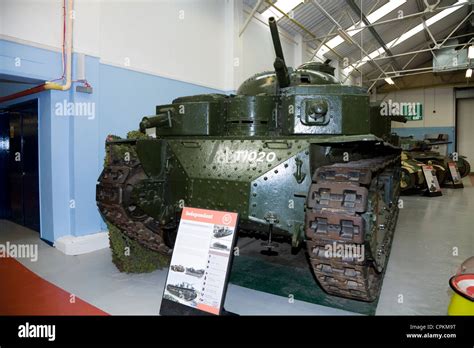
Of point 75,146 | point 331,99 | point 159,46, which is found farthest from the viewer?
point 159,46

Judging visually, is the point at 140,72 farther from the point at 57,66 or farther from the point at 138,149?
the point at 138,149

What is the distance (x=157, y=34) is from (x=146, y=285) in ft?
17.1

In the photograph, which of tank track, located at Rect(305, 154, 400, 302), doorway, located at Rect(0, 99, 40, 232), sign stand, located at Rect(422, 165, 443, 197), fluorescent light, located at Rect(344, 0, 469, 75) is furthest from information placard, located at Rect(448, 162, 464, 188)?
doorway, located at Rect(0, 99, 40, 232)

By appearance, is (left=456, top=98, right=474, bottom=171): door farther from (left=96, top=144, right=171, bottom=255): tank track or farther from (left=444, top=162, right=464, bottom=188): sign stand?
(left=96, top=144, right=171, bottom=255): tank track

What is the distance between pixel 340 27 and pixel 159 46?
7.96m

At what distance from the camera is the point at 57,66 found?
5.33 m

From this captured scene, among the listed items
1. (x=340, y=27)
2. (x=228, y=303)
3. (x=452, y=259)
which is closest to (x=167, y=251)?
(x=228, y=303)

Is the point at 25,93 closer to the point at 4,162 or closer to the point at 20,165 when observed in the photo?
the point at 20,165

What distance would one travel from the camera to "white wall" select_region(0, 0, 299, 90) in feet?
Answer: 16.8

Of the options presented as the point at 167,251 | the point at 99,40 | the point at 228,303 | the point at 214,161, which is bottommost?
the point at 228,303

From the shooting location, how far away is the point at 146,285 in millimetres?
4223

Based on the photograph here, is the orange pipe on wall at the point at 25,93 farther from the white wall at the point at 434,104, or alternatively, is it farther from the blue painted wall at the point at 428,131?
the white wall at the point at 434,104

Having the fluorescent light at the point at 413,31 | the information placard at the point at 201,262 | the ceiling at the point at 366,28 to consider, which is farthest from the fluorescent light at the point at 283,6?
the information placard at the point at 201,262

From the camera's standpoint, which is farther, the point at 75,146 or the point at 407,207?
the point at 407,207
